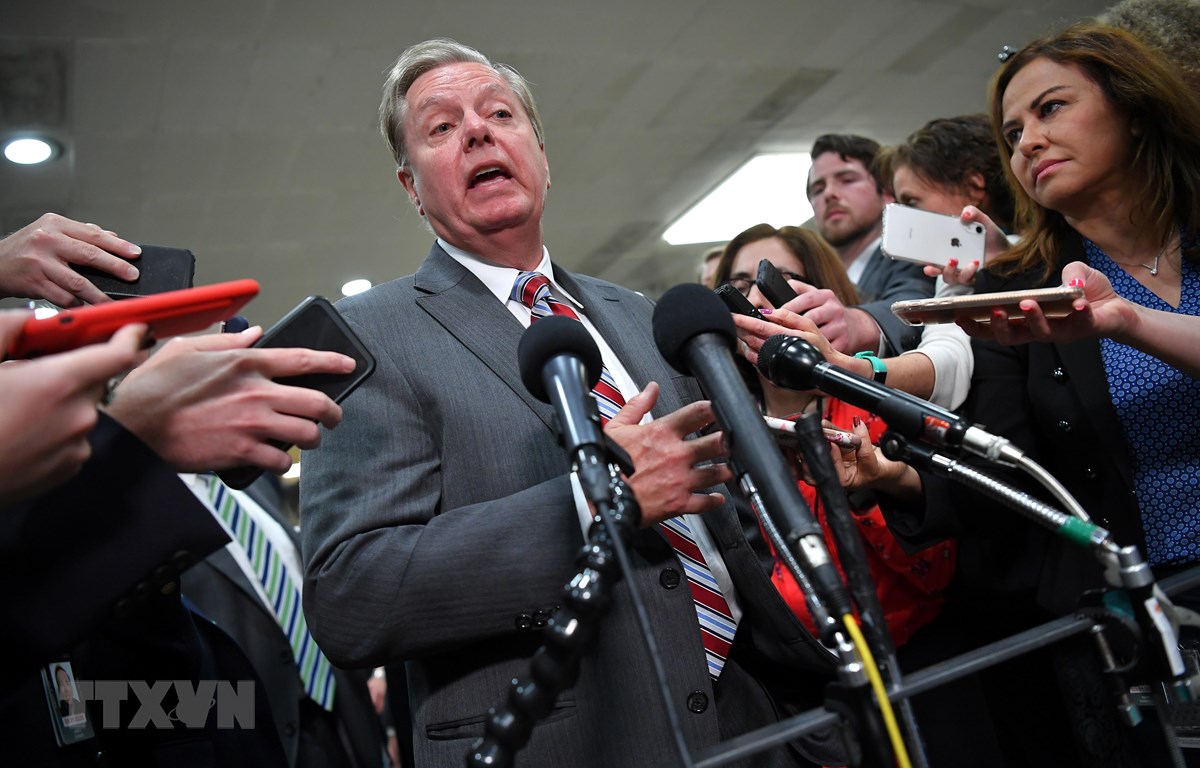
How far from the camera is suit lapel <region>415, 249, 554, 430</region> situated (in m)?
1.52

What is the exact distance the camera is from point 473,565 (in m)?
1.29

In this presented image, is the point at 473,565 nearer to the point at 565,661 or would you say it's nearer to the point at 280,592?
the point at 565,661

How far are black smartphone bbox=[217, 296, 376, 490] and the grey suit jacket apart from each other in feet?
0.76

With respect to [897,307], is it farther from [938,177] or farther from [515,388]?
[938,177]

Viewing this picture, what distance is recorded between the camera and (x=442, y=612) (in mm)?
1271

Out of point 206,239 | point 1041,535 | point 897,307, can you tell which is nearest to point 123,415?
point 897,307

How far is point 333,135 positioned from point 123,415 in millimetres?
4693

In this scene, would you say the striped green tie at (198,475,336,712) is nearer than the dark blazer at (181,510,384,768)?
No

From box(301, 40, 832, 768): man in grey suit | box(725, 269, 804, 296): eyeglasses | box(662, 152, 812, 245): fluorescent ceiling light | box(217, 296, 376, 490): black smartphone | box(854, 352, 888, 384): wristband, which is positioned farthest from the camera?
box(662, 152, 812, 245): fluorescent ceiling light

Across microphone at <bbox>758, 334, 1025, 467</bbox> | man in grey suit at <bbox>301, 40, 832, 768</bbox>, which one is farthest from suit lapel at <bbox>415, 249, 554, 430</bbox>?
microphone at <bbox>758, 334, 1025, 467</bbox>

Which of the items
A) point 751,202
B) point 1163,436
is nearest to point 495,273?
point 1163,436

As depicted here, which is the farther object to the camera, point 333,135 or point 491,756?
point 333,135

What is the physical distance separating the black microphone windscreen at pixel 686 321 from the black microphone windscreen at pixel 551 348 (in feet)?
0.31

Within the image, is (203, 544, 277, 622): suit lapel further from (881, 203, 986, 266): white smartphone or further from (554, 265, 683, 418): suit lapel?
(881, 203, 986, 266): white smartphone
